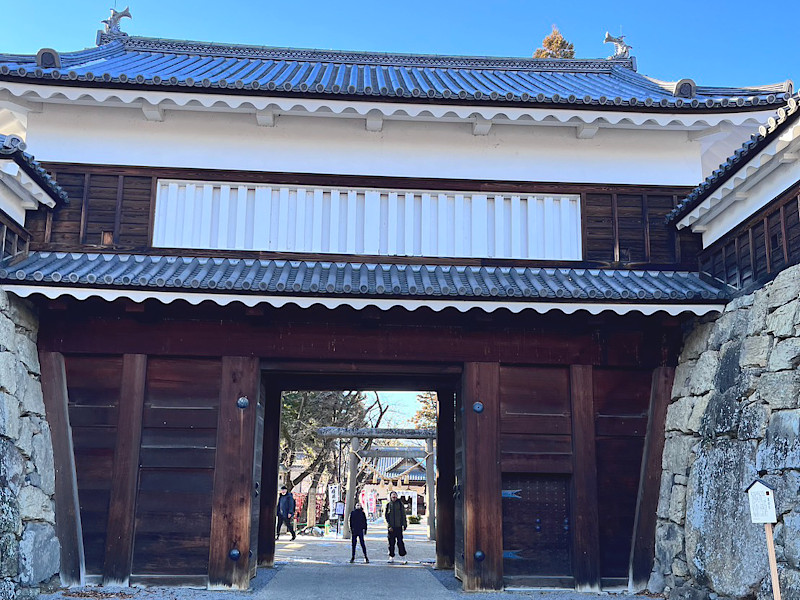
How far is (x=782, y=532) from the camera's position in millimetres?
6195

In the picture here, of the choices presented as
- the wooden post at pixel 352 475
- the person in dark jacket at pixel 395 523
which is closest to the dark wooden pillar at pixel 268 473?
the person in dark jacket at pixel 395 523

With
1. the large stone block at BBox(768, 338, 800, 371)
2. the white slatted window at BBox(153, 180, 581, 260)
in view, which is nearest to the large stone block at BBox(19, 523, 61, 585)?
the white slatted window at BBox(153, 180, 581, 260)

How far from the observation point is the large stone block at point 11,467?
275 inches

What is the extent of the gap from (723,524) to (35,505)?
6.97m

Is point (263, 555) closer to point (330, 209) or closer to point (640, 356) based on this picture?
point (330, 209)

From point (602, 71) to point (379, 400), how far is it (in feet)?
59.7

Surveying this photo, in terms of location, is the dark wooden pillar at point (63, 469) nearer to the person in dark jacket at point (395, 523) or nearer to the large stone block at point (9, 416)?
the large stone block at point (9, 416)

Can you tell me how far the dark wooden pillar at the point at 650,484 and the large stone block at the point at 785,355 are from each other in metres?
1.99

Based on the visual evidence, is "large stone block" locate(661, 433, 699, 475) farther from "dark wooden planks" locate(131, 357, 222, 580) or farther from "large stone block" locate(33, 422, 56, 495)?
"large stone block" locate(33, 422, 56, 495)

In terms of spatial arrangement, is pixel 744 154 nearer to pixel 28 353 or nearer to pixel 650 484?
pixel 650 484

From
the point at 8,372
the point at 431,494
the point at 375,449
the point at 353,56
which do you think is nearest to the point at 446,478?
the point at 8,372

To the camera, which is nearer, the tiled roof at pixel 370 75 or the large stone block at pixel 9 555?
the large stone block at pixel 9 555

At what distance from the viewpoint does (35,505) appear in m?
7.55

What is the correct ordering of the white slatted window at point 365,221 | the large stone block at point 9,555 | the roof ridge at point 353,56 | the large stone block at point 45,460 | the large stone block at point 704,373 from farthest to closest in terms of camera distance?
the roof ridge at point 353,56
the white slatted window at point 365,221
the large stone block at point 704,373
the large stone block at point 45,460
the large stone block at point 9,555
